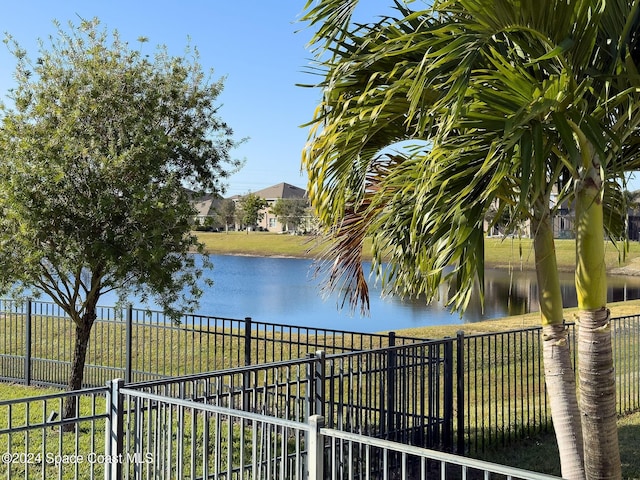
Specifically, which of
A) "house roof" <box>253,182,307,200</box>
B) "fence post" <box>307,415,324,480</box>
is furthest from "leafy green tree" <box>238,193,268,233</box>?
"fence post" <box>307,415,324,480</box>

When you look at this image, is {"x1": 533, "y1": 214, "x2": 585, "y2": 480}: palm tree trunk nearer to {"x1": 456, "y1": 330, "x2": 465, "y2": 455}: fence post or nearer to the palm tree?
the palm tree

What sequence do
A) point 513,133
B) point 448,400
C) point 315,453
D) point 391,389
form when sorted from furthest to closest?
1. point 448,400
2. point 391,389
3. point 513,133
4. point 315,453

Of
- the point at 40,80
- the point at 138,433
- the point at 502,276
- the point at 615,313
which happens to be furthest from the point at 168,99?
the point at 502,276

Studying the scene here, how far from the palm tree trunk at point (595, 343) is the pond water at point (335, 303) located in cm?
1240

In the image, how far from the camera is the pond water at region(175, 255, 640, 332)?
81.6 ft

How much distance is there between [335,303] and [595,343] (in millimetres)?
18386

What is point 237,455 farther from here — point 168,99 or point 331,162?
point 168,99

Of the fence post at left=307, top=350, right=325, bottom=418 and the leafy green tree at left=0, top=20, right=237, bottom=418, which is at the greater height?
the leafy green tree at left=0, top=20, right=237, bottom=418

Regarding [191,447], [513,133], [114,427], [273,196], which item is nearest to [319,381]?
[191,447]

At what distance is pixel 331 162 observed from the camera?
5602mm

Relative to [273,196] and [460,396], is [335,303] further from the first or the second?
[273,196]

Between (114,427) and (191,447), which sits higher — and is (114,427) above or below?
above

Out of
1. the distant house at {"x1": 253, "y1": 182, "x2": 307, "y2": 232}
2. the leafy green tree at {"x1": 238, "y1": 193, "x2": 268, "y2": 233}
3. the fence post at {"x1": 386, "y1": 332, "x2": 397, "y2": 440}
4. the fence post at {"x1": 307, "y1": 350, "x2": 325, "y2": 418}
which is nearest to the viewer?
the fence post at {"x1": 307, "y1": 350, "x2": 325, "y2": 418}

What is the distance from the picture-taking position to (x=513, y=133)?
376 cm
